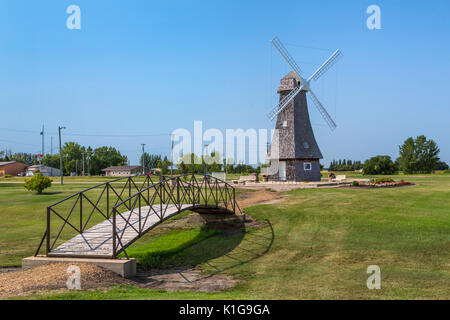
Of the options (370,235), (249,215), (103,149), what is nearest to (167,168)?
(103,149)

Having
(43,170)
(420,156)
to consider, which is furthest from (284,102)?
(43,170)

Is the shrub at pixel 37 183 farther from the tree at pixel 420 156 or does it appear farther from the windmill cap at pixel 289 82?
the tree at pixel 420 156

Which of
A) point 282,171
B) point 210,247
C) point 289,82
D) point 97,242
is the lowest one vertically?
point 210,247

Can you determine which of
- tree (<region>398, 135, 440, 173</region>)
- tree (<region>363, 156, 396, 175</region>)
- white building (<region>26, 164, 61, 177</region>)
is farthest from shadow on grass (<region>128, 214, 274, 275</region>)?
white building (<region>26, 164, 61, 177</region>)

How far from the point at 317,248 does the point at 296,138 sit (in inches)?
825

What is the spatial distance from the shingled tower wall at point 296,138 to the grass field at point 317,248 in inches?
406

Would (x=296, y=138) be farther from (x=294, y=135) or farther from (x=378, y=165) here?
(x=378, y=165)

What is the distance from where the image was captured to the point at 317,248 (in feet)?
51.4

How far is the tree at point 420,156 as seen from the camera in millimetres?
72938

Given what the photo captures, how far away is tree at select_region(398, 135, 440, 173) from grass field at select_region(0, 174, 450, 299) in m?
53.1

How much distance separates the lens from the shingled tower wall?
3544cm

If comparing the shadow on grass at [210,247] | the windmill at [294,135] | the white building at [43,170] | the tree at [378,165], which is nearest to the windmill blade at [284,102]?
the windmill at [294,135]

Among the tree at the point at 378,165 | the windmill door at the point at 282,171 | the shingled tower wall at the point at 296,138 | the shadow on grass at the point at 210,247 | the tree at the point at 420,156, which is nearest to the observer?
the shadow on grass at the point at 210,247
